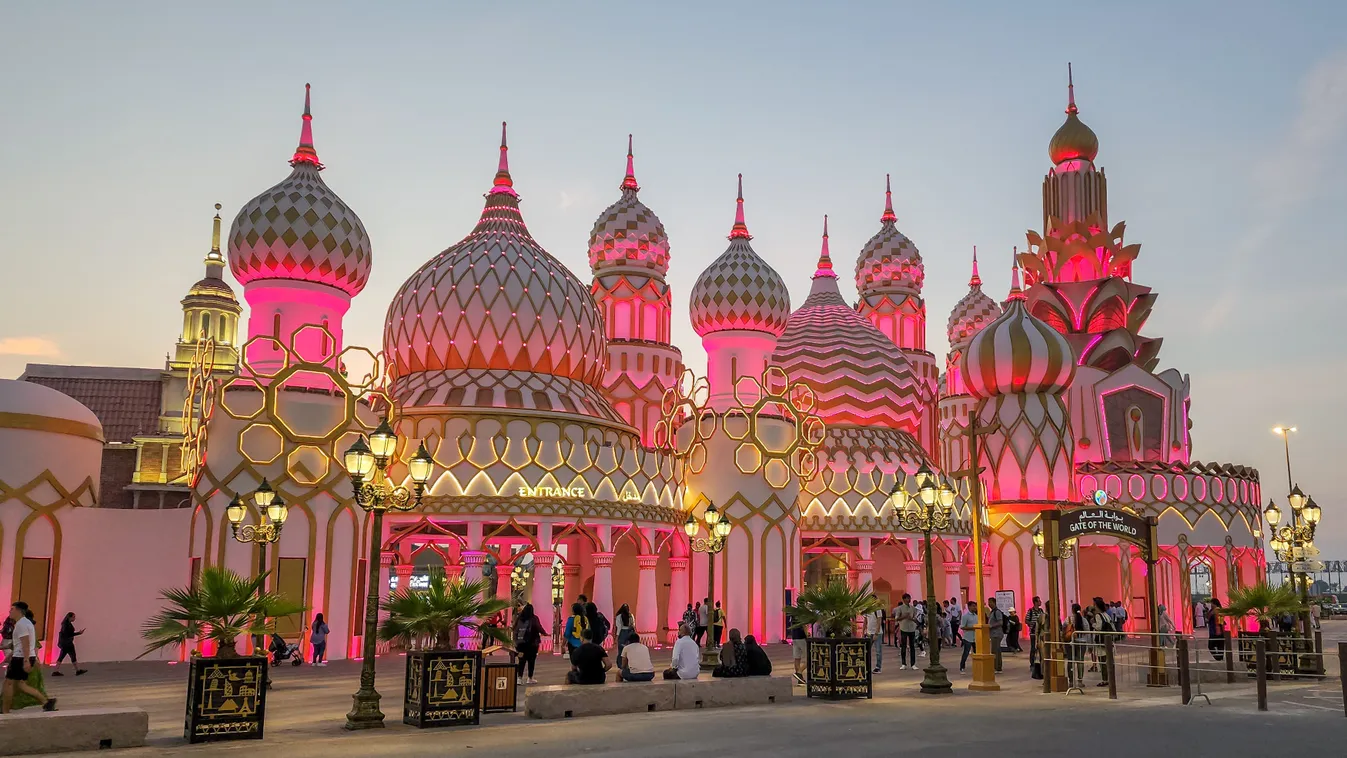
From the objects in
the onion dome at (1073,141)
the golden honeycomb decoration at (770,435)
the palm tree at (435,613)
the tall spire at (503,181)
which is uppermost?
the onion dome at (1073,141)

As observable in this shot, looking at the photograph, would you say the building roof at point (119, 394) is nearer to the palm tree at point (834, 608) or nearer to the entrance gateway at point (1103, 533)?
the palm tree at point (834, 608)

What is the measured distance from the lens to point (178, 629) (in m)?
13.1

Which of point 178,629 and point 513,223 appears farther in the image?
point 513,223

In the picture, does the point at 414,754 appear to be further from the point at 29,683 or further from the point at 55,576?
the point at 55,576

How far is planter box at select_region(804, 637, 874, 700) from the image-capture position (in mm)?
17766

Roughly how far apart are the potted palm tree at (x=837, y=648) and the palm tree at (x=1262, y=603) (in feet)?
24.1

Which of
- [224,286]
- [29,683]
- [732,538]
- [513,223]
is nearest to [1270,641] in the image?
[732,538]

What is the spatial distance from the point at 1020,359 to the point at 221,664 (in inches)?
1240

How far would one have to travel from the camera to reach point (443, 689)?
14.3m

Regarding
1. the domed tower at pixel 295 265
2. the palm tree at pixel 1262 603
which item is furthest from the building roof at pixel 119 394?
the palm tree at pixel 1262 603

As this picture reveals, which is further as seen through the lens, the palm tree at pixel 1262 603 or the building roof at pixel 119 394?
the building roof at pixel 119 394

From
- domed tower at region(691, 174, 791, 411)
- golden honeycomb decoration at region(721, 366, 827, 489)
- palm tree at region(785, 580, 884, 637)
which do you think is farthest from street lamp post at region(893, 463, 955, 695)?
domed tower at region(691, 174, 791, 411)

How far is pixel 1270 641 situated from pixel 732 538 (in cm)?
1502

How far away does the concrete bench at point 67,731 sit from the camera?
11781 mm
